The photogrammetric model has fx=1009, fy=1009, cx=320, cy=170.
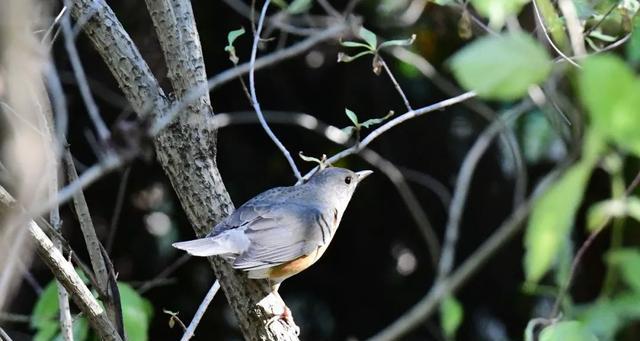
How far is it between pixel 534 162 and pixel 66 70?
2678 mm

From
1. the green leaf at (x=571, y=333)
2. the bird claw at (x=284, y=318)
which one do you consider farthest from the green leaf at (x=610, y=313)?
the bird claw at (x=284, y=318)

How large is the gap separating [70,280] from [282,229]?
1080 millimetres

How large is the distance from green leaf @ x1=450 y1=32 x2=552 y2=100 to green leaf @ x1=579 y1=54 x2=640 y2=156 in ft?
0.20

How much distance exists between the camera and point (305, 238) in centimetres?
371

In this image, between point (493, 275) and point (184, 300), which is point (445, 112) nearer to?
point (493, 275)

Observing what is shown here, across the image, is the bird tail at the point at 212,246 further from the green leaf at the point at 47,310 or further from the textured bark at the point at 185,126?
the green leaf at the point at 47,310

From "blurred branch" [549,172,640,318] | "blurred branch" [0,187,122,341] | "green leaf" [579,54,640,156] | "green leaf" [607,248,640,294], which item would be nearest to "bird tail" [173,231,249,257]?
"blurred branch" [0,187,122,341]

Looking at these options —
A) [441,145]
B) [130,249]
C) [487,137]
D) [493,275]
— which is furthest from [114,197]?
Result: [487,137]

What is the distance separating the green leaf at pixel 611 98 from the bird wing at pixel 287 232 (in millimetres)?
2260

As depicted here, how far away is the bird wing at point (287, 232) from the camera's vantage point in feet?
11.5

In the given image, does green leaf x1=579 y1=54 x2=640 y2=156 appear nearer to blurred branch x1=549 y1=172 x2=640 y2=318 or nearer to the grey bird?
blurred branch x1=549 y1=172 x2=640 y2=318

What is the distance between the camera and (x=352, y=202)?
611cm

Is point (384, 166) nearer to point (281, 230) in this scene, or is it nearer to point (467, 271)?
point (281, 230)

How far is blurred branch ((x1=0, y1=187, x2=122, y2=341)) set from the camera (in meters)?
2.78
